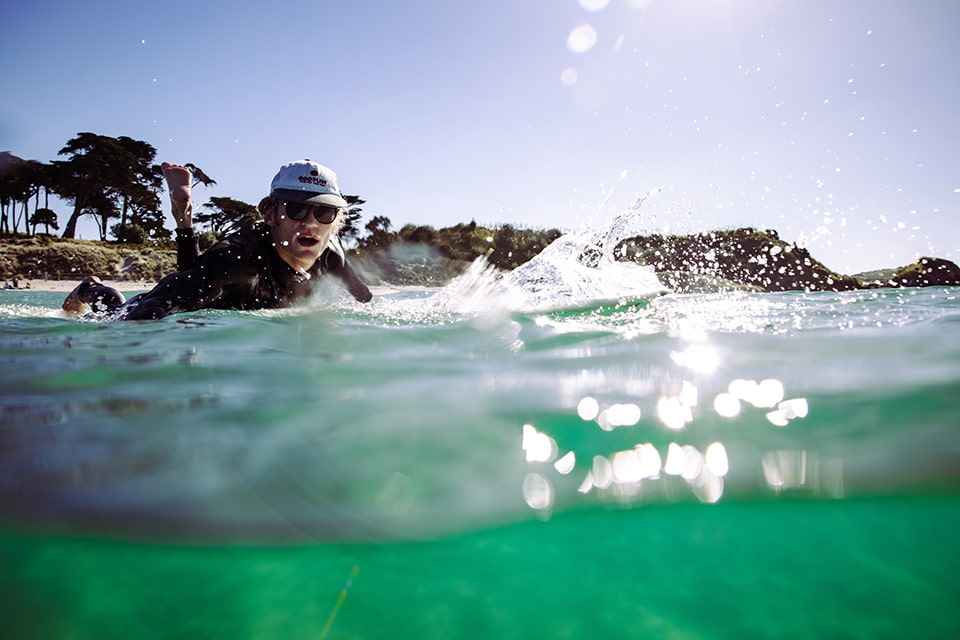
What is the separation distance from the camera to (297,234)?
4.86 m

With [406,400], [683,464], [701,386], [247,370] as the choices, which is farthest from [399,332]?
[683,464]

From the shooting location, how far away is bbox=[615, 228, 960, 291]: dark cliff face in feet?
46.9

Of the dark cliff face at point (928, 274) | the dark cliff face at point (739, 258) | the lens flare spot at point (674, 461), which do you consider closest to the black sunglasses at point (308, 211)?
the lens flare spot at point (674, 461)

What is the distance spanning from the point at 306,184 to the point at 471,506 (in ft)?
13.6

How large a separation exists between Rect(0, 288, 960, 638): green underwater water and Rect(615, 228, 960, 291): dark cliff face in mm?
12358

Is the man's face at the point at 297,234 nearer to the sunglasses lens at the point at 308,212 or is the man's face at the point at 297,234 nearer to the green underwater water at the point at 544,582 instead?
the sunglasses lens at the point at 308,212

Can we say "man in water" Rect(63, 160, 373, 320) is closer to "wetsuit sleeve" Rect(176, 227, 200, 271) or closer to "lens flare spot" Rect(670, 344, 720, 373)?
"wetsuit sleeve" Rect(176, 227, 200, 271)

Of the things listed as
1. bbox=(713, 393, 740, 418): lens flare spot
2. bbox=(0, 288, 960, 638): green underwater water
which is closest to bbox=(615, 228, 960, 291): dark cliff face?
bbox=(713, 393, 740, 418): lens flare spot

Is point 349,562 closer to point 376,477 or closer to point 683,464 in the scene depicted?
point 376,477

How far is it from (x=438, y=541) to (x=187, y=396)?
145cm

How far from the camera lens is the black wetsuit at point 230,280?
4.20 metres

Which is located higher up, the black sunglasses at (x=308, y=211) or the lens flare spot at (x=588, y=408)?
the black sunglasses at (x=308, y=211)

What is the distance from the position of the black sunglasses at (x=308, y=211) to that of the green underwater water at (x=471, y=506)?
2.49 meters

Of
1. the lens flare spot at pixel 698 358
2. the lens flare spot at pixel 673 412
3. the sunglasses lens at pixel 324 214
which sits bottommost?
the lens flare spot at pixel 673 412
